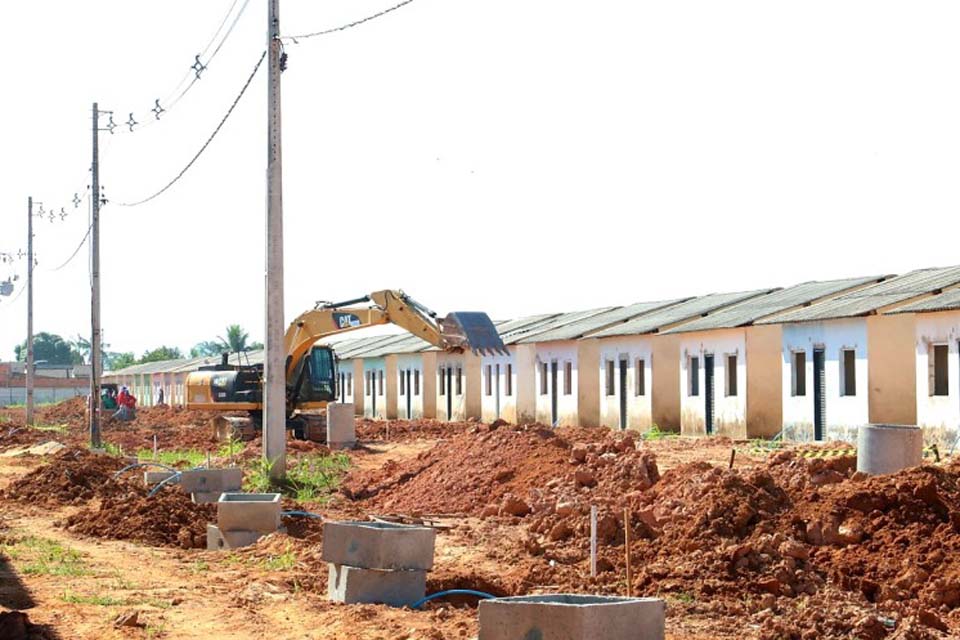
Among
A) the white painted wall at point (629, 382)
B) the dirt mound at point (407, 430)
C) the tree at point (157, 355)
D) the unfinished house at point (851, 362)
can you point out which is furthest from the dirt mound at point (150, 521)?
the tree at point (157, 355)

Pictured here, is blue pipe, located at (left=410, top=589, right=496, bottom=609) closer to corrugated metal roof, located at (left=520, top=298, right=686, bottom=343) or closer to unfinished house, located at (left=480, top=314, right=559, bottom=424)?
corrugated metal roof, located at (left=520, top=298, right=686, bottom=343)

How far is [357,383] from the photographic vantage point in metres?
63.9

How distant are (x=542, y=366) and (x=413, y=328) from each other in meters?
14.7

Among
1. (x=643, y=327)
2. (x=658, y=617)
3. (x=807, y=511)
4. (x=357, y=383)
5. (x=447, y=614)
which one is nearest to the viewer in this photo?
(x=658, y=617)

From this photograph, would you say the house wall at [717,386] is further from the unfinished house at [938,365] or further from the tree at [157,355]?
the tree at [157,355]

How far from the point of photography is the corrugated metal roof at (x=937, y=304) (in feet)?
82.2

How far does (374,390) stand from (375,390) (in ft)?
0.85

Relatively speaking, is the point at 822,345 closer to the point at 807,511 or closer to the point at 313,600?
the point at 807,511

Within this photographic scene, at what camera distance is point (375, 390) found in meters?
61.3

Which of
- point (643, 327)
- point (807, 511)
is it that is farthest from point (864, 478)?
point (643, 327)

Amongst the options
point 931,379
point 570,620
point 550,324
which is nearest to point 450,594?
point 570,620

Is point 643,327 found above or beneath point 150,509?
above

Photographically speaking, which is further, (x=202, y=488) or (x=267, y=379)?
(x=267, y=379)

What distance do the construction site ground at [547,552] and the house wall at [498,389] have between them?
2237 centimetres
